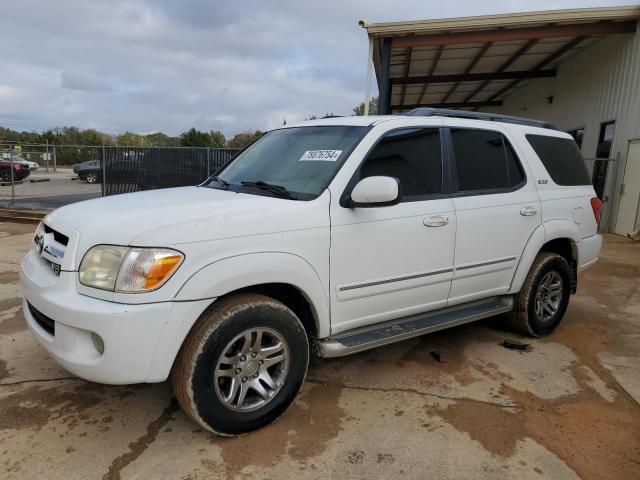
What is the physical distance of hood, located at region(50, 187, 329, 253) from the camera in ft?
8.22

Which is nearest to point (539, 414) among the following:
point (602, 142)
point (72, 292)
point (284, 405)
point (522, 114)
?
point (284, 405)

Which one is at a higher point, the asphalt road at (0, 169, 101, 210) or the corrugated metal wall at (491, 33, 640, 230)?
the corrugated metal wall at (491, 33, 640, 230)

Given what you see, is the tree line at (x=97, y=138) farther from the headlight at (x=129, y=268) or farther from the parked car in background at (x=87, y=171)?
the headlight at (x=129, y=268)

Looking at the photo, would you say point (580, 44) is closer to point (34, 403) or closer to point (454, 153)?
point (454, 153)

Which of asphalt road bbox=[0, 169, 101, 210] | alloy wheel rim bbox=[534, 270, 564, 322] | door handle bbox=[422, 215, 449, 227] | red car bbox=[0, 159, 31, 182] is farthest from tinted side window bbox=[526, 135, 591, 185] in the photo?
red car bbox=[0, 159, 31, 182]

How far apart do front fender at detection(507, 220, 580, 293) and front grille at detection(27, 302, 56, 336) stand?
3.45m

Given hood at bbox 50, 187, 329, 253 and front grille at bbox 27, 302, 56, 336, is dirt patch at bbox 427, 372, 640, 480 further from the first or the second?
front grille at bbox 27, 302, 56, 336

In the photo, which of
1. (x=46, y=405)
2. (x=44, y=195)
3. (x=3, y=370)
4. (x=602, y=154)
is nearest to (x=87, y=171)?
(x=44, y=195)

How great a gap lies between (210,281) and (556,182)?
341 cm

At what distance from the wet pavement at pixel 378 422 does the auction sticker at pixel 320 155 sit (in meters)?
1.60

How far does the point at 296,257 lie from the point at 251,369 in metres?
0.69

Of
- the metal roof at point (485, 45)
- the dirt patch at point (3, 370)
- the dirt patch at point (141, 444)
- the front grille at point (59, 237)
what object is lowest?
the dirt patch at point (141, 444)

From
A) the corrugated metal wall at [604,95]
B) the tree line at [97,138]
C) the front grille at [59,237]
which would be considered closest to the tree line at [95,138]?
the tree line at [97,138]

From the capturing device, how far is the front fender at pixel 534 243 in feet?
13.7
